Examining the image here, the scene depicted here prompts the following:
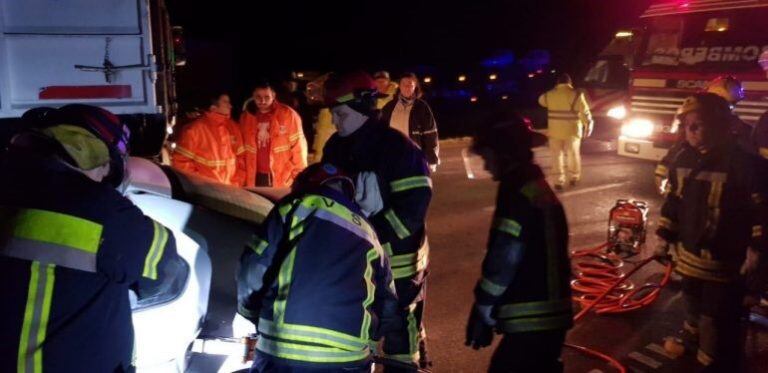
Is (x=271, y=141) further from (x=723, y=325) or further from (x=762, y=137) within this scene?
(x=762, y=137)

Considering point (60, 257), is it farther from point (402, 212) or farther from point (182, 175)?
point (402, 212)

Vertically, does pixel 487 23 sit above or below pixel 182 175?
above

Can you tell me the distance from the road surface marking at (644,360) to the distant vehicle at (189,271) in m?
2.87

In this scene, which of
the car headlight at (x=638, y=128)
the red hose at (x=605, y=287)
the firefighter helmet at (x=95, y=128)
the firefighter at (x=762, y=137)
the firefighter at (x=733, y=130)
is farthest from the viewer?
the car headlight at (x=638, y=128)

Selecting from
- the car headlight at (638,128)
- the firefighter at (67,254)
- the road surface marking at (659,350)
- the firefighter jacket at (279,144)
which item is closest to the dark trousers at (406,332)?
the firefighter at (67,254)

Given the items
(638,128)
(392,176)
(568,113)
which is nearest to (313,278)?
(392,176)

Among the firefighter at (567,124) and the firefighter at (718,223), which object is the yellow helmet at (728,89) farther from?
the firefighter at (567,124)

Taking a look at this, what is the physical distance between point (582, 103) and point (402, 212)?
7233mm

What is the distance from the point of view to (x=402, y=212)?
3518 mm

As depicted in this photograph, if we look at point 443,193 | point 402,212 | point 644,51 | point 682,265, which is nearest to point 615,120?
point 644,51

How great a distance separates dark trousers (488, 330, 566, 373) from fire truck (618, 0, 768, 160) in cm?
721

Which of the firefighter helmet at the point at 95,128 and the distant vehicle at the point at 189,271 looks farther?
the distant vehicle at the point at 189,271

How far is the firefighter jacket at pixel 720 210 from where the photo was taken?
3.80 m

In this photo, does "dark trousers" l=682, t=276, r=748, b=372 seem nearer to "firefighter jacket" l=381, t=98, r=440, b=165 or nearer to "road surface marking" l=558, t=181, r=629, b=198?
"firefighter jacket" l=381, t=98, r=440, b=165
